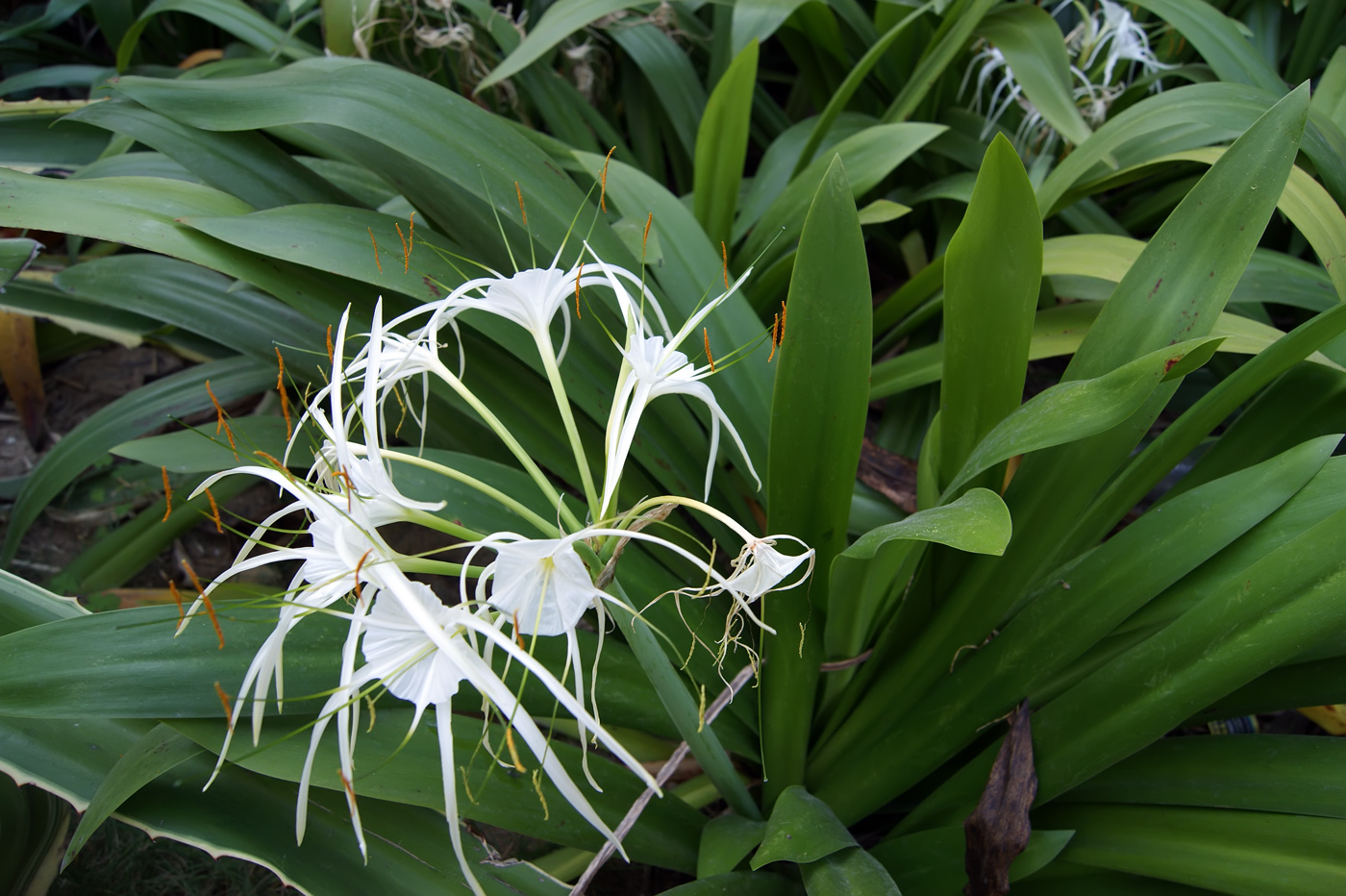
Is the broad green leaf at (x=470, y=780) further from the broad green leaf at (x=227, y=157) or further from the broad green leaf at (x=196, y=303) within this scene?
the broad green leaf at (x=227, y=157)

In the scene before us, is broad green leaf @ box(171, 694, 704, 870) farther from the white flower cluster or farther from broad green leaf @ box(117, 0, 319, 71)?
broad green leaf @ box(117, 0, 319, 71)

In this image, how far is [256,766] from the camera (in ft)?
2.21

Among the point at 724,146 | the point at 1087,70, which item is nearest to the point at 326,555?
the point at 724,146

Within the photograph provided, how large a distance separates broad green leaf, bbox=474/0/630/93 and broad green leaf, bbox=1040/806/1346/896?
4.19 ft

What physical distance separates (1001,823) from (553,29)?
1295 millimetres

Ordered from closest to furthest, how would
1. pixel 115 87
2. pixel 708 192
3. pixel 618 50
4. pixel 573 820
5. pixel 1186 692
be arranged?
1. pixel 1186 692
2. pixel 573 820
3. pixel 115 87
4. pixel 708 192
5. pixel 618 50

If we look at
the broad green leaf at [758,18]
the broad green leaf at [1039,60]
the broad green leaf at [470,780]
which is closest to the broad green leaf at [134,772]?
the broad green leaf at [470,780]

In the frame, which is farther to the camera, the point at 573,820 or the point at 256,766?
the point at 573,820

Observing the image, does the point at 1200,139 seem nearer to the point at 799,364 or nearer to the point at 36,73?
the point at 799,364

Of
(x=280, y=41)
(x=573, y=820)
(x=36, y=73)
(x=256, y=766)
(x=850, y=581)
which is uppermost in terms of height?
(x=280, y=41)

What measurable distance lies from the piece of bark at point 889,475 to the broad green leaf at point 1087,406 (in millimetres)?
538

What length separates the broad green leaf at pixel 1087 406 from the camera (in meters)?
0.58

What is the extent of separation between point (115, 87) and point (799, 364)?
84cm

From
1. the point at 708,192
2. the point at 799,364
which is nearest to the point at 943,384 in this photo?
the point at 799,364
